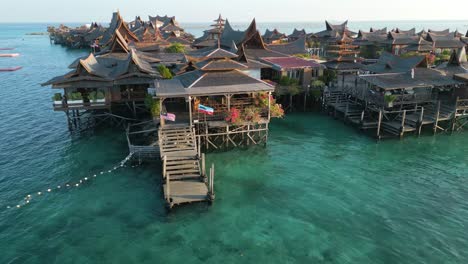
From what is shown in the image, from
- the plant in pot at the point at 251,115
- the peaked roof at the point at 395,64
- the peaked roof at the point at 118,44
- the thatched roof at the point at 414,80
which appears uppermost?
the peaked roof at the point at 118,44

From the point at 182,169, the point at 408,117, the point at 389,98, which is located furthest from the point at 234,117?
the point at 408,117

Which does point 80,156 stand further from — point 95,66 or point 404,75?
point 404,75

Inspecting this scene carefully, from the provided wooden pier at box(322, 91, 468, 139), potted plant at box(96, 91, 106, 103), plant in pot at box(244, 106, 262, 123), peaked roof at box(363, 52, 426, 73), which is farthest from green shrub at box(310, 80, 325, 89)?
potted plant at box(96, 91, 106, 103)

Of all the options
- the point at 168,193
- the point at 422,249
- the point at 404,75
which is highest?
the point at 404,75

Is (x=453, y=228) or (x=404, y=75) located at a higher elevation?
(x=404, y=75)

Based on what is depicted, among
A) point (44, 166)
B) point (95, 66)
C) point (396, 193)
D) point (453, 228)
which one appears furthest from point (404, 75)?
point (44, 166)

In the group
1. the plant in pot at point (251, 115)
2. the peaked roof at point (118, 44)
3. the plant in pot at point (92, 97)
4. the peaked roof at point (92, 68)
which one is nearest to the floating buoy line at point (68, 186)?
the plant in pot at point (92, 97)

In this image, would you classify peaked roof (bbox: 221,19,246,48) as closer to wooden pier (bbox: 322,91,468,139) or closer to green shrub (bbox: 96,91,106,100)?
wooden pier (bbox: 322,91,468,139)

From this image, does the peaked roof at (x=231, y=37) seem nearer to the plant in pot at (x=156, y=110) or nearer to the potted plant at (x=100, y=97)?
the potted plant at (x=100, y=97)
